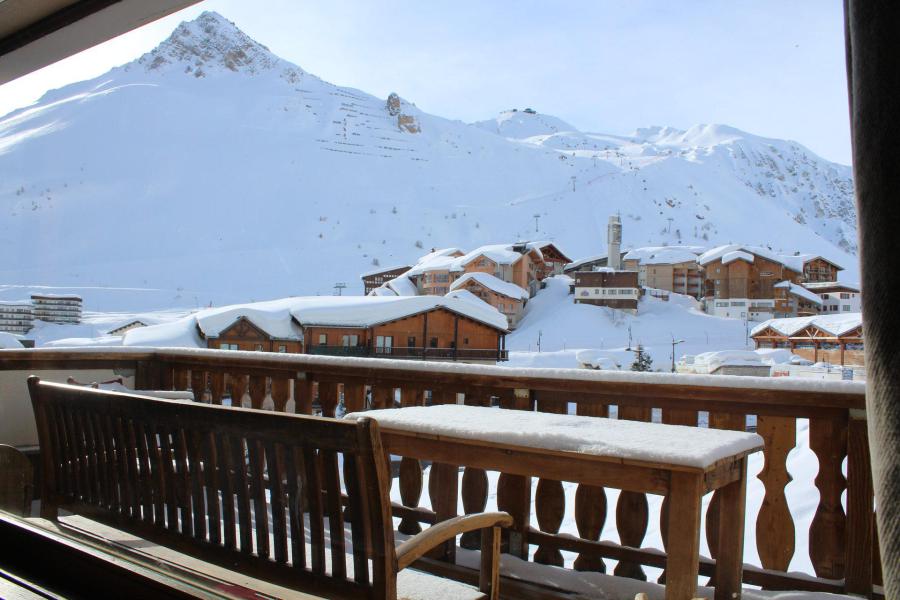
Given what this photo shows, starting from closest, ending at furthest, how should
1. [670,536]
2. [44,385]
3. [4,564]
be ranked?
[4,564] → [670,536] → [44,385]

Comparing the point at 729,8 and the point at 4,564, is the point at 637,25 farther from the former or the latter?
the point at 4,564

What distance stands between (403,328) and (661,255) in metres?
16.7

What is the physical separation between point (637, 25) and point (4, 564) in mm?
1714

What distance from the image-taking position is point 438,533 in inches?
56.0

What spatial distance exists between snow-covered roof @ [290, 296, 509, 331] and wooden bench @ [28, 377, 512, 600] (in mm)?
16955

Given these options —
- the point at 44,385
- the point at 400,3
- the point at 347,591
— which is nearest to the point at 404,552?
the point at 347,591

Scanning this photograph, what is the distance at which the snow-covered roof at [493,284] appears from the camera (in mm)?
27344

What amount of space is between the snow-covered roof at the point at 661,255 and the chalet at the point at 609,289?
3.93 ft

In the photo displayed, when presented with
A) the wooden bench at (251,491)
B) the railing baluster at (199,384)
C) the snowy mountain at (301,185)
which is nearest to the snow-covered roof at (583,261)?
the snowy mountain at (301,185)

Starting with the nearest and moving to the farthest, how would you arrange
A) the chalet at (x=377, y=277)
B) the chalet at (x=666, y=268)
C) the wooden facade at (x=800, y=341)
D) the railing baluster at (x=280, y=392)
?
1. the railing baluster at (x=280, y=392)
2. the wooden facade at (x=800, y=341)
3. the chalet at (x=666, y=268)
4. the chalet at (x=377, y=277)

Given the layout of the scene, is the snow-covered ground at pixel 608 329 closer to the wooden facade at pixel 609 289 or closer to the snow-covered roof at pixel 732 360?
the wooden facade at pixel 609 289

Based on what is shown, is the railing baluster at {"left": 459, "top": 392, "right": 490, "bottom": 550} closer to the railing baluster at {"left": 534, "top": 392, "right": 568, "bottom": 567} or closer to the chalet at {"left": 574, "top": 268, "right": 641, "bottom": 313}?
the railing baluster at {"left": 534, "top": 392, "right": 568, "bottom": 567}

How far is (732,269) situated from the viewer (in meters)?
18.4

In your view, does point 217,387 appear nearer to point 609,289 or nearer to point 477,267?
point 477,267
